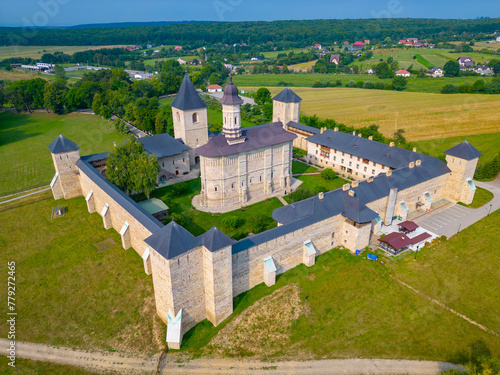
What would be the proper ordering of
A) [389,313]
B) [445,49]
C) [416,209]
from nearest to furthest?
[389,313] < [416,209] < [445,49]

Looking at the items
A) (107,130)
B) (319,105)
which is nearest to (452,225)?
(319,105)

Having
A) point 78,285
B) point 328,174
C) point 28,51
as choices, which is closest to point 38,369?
point 78,285

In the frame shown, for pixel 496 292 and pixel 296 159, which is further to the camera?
pixel 296 159

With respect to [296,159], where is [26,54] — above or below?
above

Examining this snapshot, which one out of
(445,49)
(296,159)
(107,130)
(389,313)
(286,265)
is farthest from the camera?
(445,49)

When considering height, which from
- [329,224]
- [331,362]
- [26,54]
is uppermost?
[26,54]

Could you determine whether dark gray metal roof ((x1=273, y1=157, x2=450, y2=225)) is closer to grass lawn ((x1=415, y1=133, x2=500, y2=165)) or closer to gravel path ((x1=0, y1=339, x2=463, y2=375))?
gravel path ((x1=0, y1=339, x2=463, y2=375))

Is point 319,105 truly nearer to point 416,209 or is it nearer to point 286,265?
point 416,209
